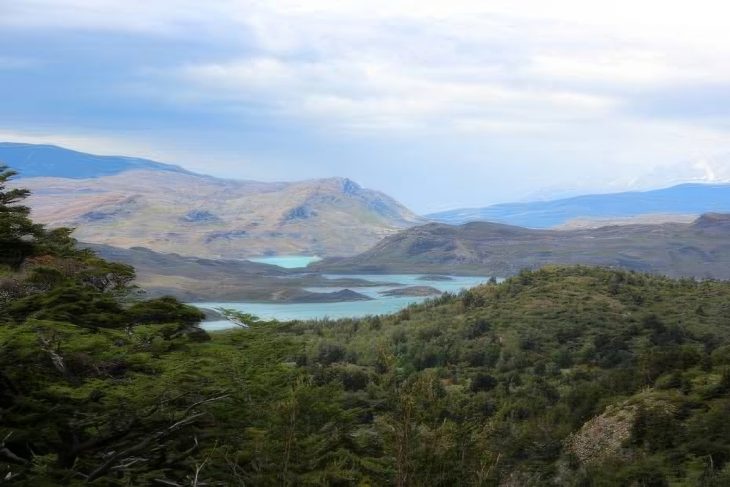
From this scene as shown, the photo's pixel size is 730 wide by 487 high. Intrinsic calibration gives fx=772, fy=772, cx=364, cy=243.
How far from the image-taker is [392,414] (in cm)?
970

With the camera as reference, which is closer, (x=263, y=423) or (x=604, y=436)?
(x=263, y=423)

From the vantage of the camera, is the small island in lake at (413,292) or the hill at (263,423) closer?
the hill at (263,423)

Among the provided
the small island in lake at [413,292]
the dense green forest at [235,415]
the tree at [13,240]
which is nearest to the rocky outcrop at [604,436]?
the dense green forest at [235,415]

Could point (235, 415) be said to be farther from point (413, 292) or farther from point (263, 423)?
point (413, 292)

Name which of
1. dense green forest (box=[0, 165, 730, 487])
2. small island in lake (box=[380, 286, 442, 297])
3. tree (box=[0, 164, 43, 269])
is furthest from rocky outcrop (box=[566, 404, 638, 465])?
small island in lake (box=[380, 286, 442, 297])

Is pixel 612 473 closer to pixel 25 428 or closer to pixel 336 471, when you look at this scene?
pixel 336 471

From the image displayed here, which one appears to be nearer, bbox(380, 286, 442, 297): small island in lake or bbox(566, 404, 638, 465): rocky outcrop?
bbox(566, 404, 638, 465): rocky outcrop

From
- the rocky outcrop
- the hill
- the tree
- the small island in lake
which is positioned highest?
the tree

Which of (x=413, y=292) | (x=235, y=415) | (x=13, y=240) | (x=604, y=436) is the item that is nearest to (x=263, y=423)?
(x=235, y=415)

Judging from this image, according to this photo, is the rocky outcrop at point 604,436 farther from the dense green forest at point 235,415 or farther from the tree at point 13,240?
the tree at point 13,240

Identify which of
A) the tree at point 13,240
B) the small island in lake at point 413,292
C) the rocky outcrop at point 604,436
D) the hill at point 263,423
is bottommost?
the small island in lake at point 413,292

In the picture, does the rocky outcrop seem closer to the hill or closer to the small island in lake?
the hill

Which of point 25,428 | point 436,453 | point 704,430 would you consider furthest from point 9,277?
point 704,430

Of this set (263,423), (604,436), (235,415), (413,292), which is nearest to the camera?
(263,423)
